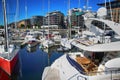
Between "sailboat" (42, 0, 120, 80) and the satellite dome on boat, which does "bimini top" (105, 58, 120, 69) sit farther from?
the satellite dome on boat

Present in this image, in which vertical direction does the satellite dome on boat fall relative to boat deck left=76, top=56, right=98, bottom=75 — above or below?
above

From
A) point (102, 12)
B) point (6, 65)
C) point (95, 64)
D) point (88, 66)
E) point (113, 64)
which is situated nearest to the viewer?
point (113, 64)

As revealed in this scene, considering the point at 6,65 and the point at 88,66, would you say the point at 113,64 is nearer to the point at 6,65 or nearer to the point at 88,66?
the point at 88,66

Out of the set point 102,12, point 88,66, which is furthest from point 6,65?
point 102,12

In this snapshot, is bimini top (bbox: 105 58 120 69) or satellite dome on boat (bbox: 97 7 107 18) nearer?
bimini top (bbox: 105 58 120 69)

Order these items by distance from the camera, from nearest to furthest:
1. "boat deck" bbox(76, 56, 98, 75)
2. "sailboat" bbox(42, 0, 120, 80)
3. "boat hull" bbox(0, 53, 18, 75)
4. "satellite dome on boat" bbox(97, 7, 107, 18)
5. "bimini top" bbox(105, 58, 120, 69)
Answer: "bimini top" bbox(105, 58, 120, 69)
"sailboat" bbox(42, 0, 120, 80)
"boat deck" bbox(76, 56, 98, 75)
"satellite dome on boat" bbox(97, 7, 107, 18)
"boat hull" bbox(0, 53, 18, 75)

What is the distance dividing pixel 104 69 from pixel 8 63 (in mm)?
10612

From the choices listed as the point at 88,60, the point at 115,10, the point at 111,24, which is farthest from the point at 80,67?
the point at 115,10

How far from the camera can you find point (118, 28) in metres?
13.0

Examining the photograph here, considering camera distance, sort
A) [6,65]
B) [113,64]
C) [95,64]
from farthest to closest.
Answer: [6,65] < [95,64] < [113,64]

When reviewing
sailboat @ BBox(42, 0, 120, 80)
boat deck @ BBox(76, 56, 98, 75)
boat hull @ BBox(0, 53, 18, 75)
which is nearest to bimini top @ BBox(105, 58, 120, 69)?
sailboat @ BBox(42, 0, 120, 80)

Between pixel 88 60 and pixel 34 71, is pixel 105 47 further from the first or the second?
pixel 34 71

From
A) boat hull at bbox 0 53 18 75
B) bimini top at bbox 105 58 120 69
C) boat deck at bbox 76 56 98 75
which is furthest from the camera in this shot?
boat hull at bbox 0 53 18 75

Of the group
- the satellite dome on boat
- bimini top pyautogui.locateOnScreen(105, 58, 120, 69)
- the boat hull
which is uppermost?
the satellite dome on boat
